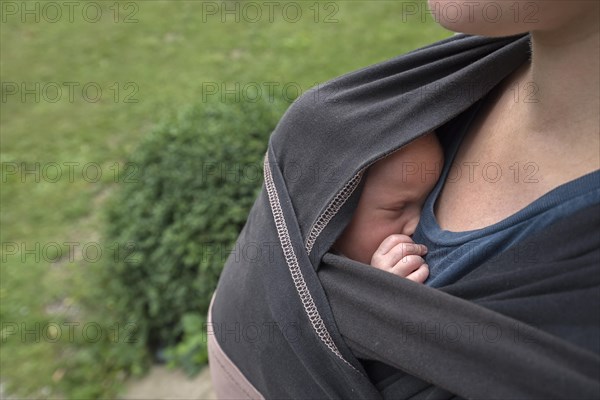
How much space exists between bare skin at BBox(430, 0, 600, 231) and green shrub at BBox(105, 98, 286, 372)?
1869 mm

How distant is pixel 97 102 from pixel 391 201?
4.75 meters

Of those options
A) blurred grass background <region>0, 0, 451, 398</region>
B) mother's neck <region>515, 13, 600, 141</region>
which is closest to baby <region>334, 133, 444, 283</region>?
mother's neck <region>515, 13, 600, 141</region>

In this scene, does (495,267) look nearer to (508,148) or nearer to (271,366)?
(508,148)

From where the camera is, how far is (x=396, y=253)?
57.2 inches

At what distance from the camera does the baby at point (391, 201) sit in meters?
1.52

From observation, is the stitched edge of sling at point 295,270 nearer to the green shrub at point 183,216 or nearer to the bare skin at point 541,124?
the bare skin at point 541,124

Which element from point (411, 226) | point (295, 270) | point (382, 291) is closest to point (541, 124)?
point (411, 226)

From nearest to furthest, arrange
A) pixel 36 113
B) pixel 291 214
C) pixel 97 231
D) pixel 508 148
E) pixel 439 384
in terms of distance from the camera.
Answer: pixel 439 384 → pixel 508 148 → pixel 291 214 → pixel 97 231 → pixel 36 113

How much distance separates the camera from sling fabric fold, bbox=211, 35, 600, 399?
117cm

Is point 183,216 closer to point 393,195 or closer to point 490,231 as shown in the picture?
point 393,195

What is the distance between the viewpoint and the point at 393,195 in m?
1.52

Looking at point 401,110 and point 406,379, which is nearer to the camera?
point 406,379

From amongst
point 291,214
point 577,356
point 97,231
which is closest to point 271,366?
point 291,214

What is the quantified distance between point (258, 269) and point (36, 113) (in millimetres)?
4677
